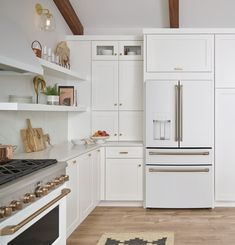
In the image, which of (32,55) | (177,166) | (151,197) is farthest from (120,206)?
(32,55)

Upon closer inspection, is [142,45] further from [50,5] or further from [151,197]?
[151,197]

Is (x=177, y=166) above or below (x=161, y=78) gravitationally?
below

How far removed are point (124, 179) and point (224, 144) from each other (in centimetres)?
145

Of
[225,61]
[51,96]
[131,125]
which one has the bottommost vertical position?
[131,125]

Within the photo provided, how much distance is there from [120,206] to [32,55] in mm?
2879

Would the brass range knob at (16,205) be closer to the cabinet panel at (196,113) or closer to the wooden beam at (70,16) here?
the cabinet panel at (196,113)

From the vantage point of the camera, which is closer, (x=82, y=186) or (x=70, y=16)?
(x=82, y=186)

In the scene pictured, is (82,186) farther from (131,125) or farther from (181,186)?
(131,125)

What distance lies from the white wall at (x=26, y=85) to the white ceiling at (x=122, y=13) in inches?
16.8

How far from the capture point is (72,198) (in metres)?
3.81

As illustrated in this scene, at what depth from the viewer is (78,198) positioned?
408 cm

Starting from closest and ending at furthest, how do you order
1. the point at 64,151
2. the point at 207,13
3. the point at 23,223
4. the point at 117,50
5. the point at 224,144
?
the point at 23,223 < the point at 64,151 < the point at 224,144 < the point at 207,13 < the point at 117,50

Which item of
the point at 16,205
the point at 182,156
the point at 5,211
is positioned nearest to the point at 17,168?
the point at 16,205

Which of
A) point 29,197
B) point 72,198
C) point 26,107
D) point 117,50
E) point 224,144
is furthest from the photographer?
point 117,50
